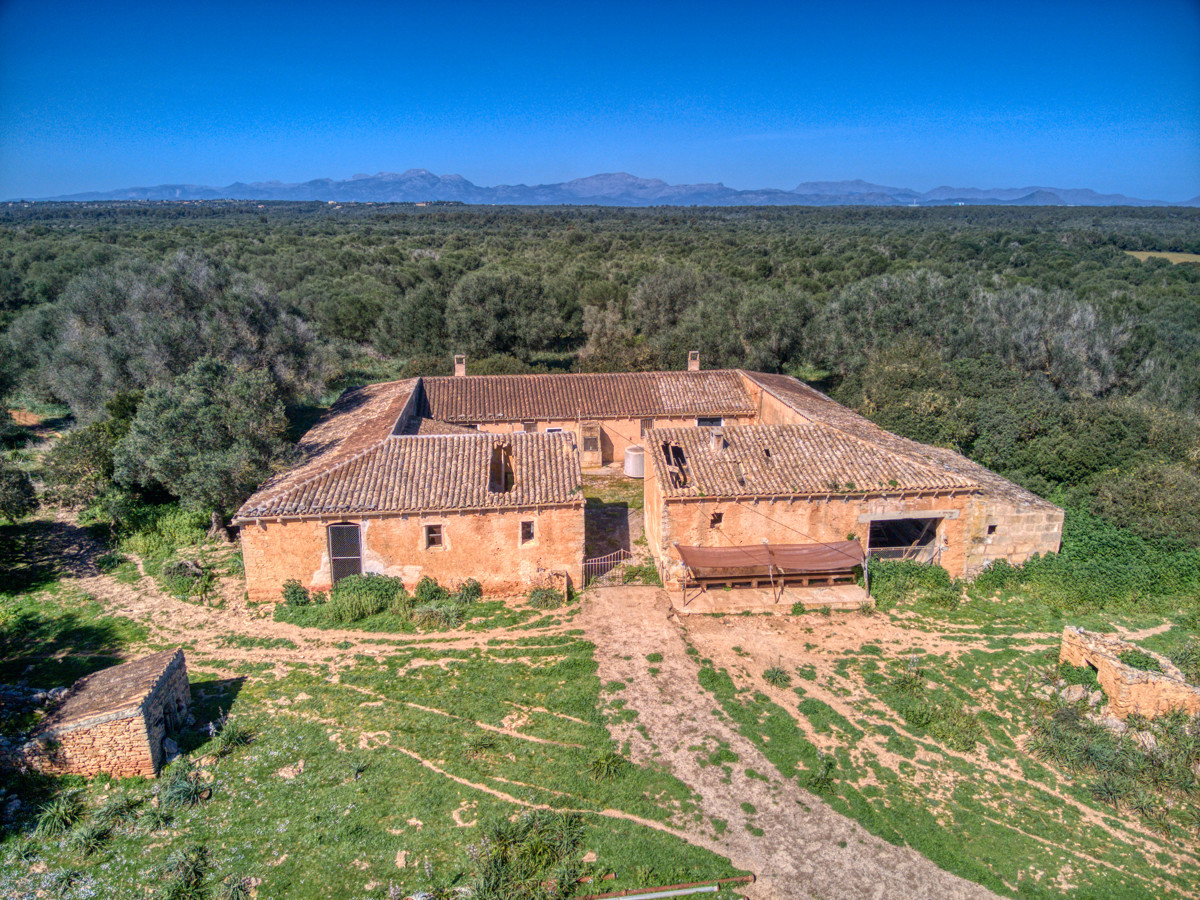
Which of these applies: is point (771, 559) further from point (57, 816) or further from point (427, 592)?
point (57, 816)

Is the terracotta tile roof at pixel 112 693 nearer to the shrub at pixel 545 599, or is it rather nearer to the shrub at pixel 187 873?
the shrub at pixel 187 873

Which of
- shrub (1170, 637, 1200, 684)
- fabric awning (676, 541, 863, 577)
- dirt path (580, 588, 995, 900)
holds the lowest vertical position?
dirt path (580, 588, 995, 900)

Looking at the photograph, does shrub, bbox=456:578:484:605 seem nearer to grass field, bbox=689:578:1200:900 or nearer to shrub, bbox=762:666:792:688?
grass field, bbox=689:578:1200:900

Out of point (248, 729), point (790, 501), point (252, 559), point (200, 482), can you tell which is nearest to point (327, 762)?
point (248, 729)

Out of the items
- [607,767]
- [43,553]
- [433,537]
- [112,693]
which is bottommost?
[607,767]

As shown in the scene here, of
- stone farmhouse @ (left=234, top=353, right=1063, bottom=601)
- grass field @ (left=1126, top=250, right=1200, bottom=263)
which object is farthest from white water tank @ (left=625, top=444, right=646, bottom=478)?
grass field @ (left=1126, top=250, right=1200, bottom=263)

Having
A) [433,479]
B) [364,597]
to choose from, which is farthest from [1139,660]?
[364,597]
